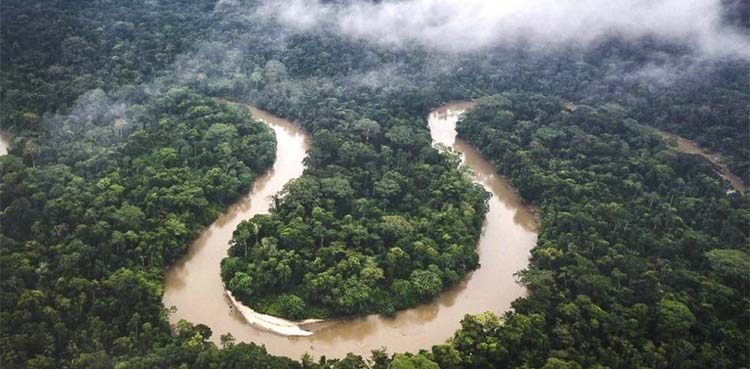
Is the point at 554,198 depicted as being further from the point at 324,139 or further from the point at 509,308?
the point at 324,139

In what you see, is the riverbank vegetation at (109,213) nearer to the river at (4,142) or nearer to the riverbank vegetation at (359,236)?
the river at (4,142)

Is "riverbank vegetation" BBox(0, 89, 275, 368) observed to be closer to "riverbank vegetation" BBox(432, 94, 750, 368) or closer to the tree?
the tree

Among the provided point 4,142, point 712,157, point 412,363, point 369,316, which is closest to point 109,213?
point 369,316

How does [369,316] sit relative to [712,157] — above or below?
below

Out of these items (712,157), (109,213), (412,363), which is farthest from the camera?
(712,157)

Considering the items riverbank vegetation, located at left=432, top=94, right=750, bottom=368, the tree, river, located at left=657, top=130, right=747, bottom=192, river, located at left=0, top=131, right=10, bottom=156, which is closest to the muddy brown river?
riverbank vegetation, located at left=432, top=94, right=750, bottom=368

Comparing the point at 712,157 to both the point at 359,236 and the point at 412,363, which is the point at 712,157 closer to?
the point at 359,236
